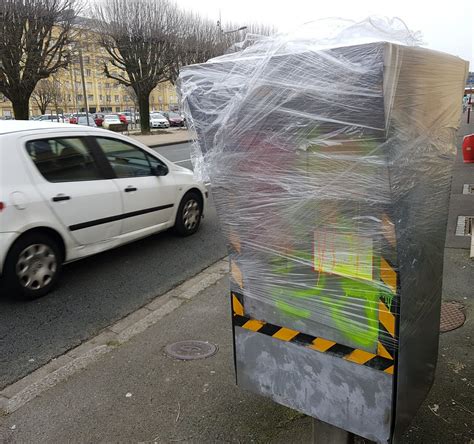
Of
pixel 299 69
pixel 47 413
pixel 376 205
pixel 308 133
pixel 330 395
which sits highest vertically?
pixel 299 69

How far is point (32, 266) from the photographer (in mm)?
4273

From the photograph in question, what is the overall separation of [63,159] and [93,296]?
1403mm

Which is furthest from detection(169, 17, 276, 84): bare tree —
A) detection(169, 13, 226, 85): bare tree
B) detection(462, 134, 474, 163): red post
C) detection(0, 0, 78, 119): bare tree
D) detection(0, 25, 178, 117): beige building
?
detection(0, 25, 178, 117): beige building

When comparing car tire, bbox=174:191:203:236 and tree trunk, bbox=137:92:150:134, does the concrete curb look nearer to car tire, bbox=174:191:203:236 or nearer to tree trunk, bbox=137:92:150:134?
car tire, bbox=174:191:203:236

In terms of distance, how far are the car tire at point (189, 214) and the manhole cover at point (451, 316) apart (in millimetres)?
3413

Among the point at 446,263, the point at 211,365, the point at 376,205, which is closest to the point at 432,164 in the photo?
the point at 376,205

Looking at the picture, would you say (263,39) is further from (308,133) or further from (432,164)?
(432,164)

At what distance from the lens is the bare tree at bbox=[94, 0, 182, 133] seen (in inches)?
1083

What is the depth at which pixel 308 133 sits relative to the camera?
5.91ft

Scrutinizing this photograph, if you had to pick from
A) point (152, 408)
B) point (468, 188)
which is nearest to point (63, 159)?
point (152, 408)

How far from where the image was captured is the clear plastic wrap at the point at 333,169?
1688 mm

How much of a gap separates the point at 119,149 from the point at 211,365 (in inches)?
122

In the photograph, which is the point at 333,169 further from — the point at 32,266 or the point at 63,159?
the point at 63,159

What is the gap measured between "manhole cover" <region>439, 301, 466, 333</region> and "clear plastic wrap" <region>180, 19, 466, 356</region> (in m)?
1.50
